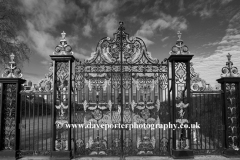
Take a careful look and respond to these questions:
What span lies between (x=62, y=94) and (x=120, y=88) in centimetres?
180

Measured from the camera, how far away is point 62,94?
594 centimetres

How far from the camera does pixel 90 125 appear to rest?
5.97 m

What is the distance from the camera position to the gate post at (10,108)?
585 cm

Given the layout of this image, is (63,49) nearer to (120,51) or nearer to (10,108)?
(120,51)

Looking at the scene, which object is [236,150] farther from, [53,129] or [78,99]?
[53,129]

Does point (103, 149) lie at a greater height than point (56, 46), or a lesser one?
lesser

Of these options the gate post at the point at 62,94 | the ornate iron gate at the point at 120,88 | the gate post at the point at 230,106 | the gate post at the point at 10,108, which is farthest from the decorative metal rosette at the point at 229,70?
the gate post at the point at 10,108

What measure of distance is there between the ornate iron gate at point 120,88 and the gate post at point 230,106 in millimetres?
1788

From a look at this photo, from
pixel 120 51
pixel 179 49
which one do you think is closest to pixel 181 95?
pixel 179 49

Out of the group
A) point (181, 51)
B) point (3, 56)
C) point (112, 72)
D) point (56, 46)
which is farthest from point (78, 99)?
point (3, 56)

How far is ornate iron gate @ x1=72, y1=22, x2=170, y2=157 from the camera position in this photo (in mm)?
5996

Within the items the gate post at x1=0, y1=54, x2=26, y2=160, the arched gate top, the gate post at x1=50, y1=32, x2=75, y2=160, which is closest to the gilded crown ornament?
the gate post at x1=0, y1=54, x2=26, y2=160

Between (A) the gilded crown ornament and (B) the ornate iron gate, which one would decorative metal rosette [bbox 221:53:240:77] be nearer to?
(B) the ornate iron gate

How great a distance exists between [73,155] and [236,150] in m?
4.99
